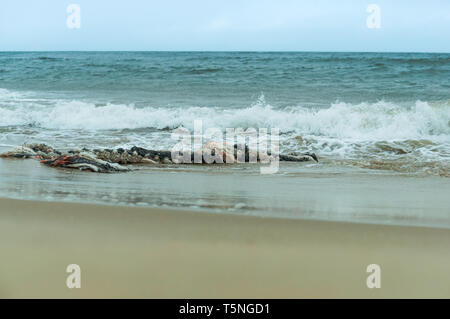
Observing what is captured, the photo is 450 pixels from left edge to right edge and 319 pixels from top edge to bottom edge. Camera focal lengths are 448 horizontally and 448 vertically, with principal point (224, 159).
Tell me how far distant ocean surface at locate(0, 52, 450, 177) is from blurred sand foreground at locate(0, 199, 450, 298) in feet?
9.27

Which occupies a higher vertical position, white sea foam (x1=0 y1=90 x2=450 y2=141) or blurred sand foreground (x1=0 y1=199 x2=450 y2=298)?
white sea foam (x1=0 y1=90 x2=450 y2=141)

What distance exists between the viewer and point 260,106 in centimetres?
1232

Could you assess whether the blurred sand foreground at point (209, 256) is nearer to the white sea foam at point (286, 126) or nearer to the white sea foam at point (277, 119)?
the white sea foam at point (286, 126)

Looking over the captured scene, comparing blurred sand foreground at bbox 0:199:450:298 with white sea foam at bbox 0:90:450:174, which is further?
white sea foam at bbox 0:90:450:174

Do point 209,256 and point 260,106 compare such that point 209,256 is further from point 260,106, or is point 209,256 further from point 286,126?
point 260,106

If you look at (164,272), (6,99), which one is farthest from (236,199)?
(6,99)

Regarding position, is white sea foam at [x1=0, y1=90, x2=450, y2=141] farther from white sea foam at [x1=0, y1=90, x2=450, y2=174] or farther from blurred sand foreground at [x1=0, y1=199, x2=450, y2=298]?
blurred sand foreground at [x1=0, y1=199, x2=450, y2=298]

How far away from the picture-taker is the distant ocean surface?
24.8ft

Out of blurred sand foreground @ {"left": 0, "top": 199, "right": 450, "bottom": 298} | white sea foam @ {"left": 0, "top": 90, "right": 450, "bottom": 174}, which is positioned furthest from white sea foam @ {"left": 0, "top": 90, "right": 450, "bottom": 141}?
blurred sand foreground @ {"left": 0, "top": 199, "right": 450, "bottom": 298}

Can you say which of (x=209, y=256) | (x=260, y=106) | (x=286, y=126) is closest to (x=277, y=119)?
(x=286, y=126)

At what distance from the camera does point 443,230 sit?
3.45m
